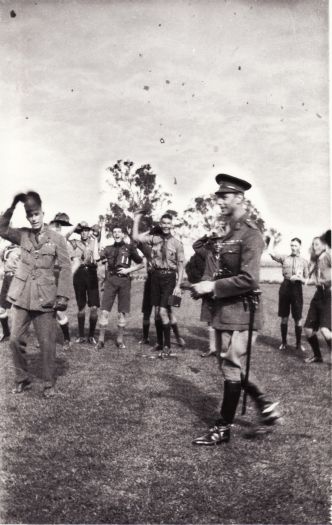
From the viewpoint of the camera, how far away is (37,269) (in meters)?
6.55

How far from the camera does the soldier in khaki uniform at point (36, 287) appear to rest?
253 inches

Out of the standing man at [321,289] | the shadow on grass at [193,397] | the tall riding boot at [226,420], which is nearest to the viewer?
the tall riding boot at [226,420]

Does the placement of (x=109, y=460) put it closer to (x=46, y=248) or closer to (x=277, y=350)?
(x=46, y=248)

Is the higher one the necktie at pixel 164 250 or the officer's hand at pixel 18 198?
the officer's hand at pixel 18 198

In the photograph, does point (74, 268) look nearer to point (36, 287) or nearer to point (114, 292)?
point (114, 292)

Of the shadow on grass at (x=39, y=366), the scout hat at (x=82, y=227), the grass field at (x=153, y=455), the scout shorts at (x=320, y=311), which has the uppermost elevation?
the scout hat at (x=82, y=227)

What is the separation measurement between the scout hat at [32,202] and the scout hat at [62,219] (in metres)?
3.60

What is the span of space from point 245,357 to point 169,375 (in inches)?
106

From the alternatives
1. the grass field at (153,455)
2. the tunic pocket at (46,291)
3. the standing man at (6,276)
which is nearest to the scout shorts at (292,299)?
the grass field at (153,455)

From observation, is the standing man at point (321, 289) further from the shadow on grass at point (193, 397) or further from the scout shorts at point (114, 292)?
the scout shorts at point (114, 292)

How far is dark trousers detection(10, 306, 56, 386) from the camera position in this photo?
21.2 feet

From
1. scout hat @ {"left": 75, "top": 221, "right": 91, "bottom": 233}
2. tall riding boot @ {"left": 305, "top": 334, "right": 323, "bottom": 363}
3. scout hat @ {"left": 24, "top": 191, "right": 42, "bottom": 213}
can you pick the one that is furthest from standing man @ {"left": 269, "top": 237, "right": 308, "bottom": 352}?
scout hat @ {"left": 24, "top": 191, "right": 42, "bottom": 213}

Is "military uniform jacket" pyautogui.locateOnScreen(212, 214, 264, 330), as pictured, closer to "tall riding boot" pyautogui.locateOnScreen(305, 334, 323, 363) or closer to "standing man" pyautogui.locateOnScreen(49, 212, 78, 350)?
"tall riding boot" pyautogui.locateOnScreen(305, 334, 323, 363)

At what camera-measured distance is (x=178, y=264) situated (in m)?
9.72
